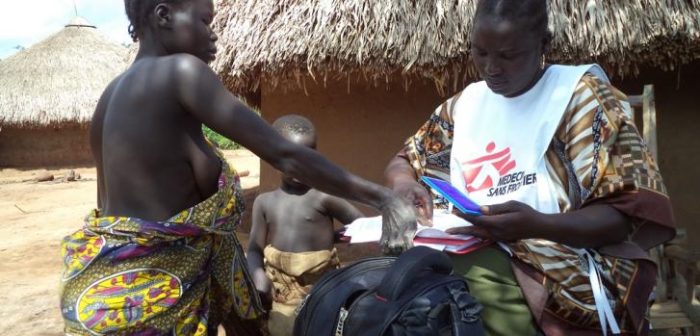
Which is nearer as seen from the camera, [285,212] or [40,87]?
[285,212]

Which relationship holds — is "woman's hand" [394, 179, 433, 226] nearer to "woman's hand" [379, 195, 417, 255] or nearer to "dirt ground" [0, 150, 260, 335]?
"woman's hand" [379, 195, 417, 255]

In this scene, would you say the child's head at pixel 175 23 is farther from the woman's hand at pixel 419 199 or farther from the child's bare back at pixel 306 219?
the child's bare back at pixel 306 219

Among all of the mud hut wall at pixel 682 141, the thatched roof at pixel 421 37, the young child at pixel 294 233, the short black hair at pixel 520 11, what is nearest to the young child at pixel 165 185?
the short black hair at pixel 520 11

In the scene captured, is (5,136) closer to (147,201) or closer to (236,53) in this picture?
(236,53)

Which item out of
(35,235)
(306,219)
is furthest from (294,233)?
(35,235)

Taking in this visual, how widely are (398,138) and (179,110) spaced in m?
4.30

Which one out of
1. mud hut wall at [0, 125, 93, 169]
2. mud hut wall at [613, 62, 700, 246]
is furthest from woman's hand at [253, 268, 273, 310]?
mud hut wall at [0, 125, 93, 169]

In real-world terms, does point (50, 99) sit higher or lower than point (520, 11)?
lower

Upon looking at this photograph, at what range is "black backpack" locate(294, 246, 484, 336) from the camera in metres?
1.15

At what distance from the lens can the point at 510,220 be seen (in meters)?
1.40

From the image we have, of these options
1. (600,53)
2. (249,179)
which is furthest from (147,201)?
(249,179)

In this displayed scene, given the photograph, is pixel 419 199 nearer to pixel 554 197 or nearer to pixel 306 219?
pixel 554 197

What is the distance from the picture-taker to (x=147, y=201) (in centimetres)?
152

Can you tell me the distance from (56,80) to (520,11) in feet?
58.0
